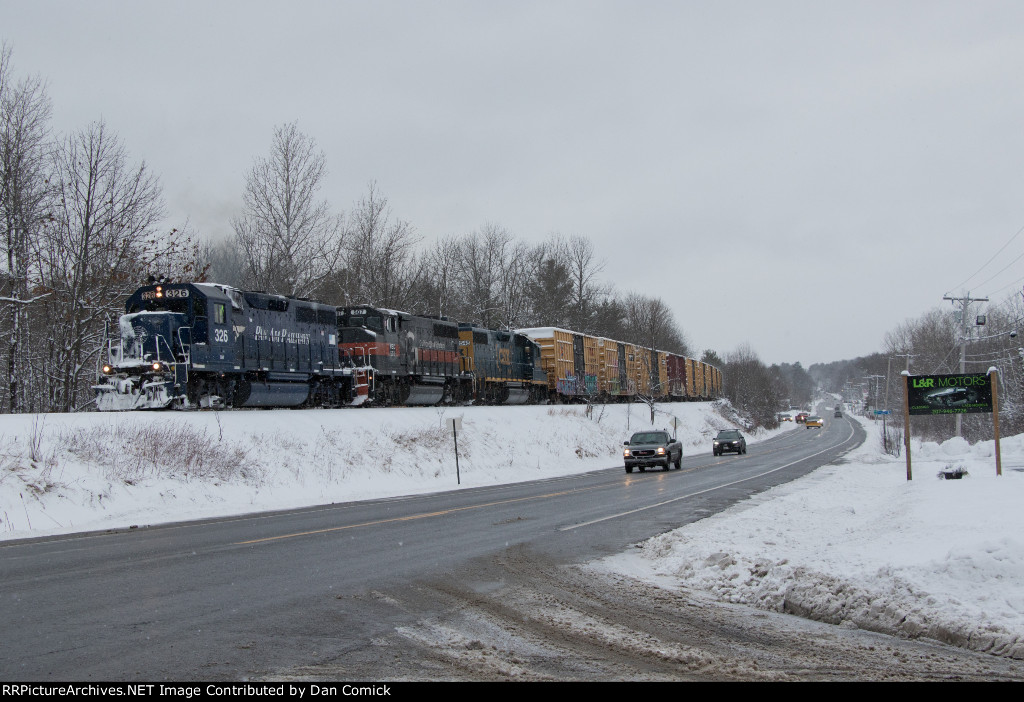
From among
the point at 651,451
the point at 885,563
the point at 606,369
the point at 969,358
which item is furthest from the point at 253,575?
the point at 969,358

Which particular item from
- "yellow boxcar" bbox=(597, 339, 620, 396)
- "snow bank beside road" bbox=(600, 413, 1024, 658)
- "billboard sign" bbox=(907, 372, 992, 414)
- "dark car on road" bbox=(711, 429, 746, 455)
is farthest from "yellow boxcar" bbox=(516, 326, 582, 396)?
"snow bank beside road" bbox=(600, 413, 1024, 658)

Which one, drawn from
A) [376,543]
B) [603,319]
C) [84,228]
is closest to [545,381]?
[84,228]

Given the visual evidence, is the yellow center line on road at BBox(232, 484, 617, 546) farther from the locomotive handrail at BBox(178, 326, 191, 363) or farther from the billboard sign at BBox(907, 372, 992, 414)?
the locomotive handrail at BBox(178, 326, 191, 363)

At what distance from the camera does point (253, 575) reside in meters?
9.10

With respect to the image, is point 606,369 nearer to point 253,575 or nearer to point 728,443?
point 728,443

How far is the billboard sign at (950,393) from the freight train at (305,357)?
19.1m

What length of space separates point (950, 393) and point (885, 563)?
13.7 m

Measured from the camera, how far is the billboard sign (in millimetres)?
19219

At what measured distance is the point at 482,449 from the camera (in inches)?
1287

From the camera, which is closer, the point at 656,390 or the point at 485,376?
the point at 485,376

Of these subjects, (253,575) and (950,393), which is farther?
(950,393)

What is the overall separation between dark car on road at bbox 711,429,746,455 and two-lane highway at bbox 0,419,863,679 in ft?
90.0

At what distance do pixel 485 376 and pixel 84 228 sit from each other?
64.1ft

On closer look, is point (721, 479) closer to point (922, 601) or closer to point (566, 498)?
point (566, 498)
